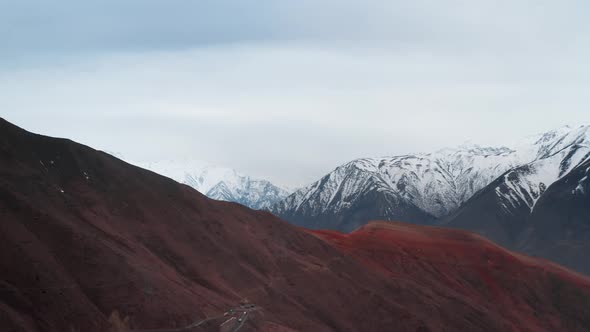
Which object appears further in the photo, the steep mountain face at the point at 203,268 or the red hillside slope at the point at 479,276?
the red hillside slope at the point at 479,276

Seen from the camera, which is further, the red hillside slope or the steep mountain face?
the red hillside slope

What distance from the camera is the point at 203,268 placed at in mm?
93625

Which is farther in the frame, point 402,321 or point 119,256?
point 402,321

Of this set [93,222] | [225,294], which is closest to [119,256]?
[93,222]

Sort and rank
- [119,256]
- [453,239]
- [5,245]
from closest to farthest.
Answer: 1. [5,245]
2. [119,256]
3. [453,239]

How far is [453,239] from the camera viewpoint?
159625 millimetres

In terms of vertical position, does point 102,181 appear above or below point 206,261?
above

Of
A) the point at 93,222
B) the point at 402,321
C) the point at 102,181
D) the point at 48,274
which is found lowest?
the point at 402,321

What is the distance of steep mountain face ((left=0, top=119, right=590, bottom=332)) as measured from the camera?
2778 inches

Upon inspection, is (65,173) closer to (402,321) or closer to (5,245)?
(5,245)

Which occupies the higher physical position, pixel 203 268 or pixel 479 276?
pixel 203 268

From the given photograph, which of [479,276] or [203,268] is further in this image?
[479,276]

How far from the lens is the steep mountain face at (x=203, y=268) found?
70.6 m

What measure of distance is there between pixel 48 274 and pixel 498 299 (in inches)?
3687
